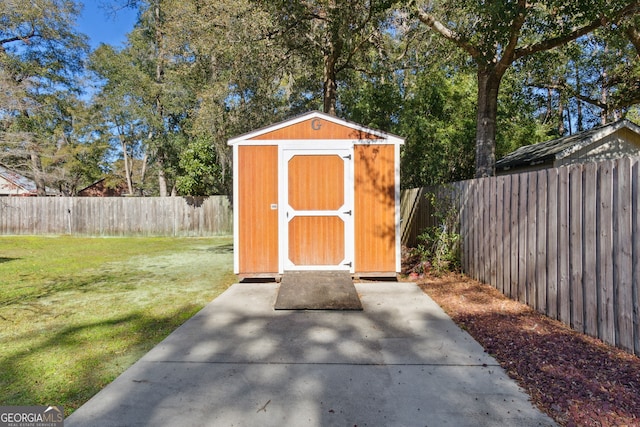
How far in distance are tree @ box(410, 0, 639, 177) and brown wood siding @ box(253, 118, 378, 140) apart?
269 centimetres

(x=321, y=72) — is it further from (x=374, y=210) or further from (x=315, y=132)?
(x=374, y=210)

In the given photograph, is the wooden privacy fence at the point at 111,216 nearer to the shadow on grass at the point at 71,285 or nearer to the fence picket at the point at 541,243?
the shadow on grass at the point at 71,285

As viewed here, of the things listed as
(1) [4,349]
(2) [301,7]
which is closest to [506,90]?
(2) [301,7]

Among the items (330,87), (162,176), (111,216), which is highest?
(330,87)

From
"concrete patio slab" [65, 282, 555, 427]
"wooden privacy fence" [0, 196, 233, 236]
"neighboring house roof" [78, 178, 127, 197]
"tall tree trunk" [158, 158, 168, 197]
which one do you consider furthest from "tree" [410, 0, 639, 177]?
"neighboring house roof" [78, 178, 127, 197]

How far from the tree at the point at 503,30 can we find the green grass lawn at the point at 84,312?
593 centimetres

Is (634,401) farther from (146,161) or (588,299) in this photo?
(146,161)

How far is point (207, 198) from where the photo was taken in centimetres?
1419

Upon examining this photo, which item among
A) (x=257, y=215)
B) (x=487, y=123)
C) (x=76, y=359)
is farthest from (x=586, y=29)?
(x=76, y=359)

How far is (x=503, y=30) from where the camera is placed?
5785 millimetres

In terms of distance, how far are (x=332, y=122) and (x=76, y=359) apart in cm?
463

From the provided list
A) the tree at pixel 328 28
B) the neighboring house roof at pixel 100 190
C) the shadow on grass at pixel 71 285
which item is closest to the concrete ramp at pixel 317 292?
the shadow on grass at pixel 71 285

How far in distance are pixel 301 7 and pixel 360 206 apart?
17.4 feet

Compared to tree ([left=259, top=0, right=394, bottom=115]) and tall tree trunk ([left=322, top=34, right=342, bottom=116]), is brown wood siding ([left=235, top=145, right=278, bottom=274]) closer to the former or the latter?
tree ([left=259, top=0, right=394, bottom=115])
